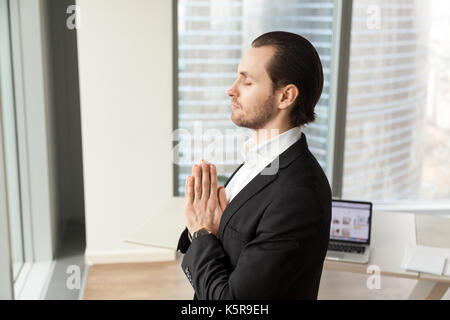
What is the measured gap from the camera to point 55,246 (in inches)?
169

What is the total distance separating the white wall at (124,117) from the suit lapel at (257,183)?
2682 millimetres

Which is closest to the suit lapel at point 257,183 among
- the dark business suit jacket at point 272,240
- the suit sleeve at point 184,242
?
the dark business suit jacket at point 272,240

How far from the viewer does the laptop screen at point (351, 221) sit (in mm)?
2742

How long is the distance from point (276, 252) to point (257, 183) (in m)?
0.19

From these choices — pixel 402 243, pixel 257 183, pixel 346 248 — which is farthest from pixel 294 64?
pixel 402 243

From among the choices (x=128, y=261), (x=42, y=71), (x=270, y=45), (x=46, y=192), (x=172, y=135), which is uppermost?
(x=270, y=45)

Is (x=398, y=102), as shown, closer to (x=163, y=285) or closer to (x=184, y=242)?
(x=163, y=285)

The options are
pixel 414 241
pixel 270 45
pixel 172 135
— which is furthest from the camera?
pixel 172 135

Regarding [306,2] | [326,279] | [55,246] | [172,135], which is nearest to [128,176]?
[172,135]

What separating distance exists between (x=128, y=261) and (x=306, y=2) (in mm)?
2370

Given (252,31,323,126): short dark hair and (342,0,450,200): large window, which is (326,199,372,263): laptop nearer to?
(252,31,323,126): short dark hair

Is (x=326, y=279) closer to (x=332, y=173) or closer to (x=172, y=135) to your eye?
(x=332, y=173)

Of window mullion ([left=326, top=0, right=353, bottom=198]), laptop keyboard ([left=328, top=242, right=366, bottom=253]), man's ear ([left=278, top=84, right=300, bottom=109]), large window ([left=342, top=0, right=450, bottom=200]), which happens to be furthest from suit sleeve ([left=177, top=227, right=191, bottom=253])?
large window ([left=342, top=0, right=450, bottom=200])
